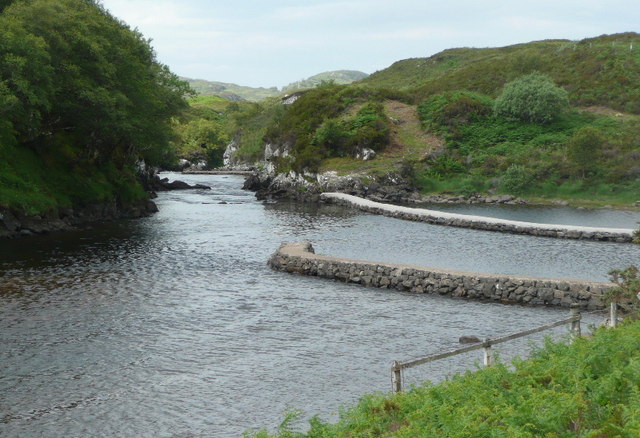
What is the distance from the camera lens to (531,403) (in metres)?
12.2

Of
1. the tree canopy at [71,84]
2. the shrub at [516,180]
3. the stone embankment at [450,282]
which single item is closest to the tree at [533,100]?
the shrub at [516,180]

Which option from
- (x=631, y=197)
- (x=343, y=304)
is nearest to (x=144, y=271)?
(x=343, y=304)

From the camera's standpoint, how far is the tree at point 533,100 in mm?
102438

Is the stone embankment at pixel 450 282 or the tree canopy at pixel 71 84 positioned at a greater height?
the tree canopy at pixel 71 84

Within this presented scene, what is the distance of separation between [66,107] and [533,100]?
75.3 m

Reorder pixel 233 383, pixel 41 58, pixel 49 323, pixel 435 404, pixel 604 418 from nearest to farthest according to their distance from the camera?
pixel 604 418, pixel 435 404, pixel 233 383, pixel 49 323, pixel 41 58

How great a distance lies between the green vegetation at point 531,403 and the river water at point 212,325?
12.5 ft

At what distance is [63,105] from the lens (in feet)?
178

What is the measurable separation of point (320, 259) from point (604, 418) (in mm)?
27977

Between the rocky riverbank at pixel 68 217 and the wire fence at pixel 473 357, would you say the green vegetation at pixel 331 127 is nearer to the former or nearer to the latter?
the rocky riverbank at pixel 68 217

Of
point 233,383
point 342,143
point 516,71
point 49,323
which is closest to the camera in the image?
point 233,383

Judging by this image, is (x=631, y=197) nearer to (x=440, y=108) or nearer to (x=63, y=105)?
(x=440, y=108)

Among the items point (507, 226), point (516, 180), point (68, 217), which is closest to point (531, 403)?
point (507, 226)

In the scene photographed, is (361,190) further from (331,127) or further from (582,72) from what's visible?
(582,72)
